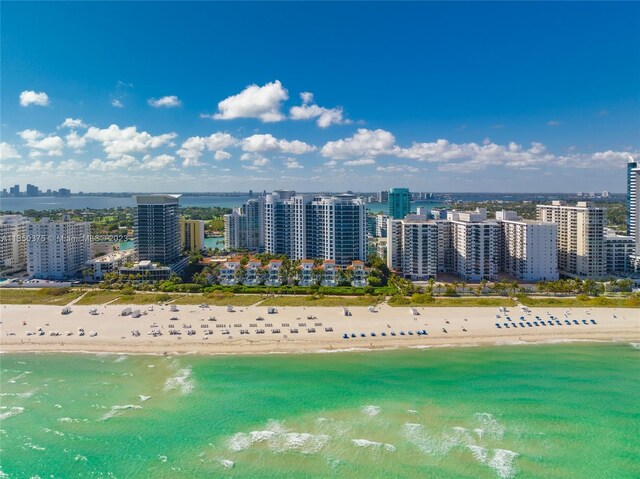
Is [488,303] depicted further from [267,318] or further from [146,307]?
[146,307]

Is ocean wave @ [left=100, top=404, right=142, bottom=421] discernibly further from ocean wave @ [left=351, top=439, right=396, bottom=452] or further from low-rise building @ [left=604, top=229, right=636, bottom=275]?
low-rise building @ [left=604, top=229, right=636, bottom=275]

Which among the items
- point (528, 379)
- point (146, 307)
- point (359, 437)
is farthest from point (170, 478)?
point (146, 307)

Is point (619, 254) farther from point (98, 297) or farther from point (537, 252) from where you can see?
point (98, 297)

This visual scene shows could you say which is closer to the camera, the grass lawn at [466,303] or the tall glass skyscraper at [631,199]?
the grass lawn at [466,303]

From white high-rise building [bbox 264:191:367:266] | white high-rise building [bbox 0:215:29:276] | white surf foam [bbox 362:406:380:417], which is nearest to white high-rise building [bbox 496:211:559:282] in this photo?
white high-rise building [bbox 264:191:367:266]

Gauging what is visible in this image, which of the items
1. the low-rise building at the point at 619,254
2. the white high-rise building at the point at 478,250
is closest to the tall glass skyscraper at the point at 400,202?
the white high-rise building at the point at 478,250

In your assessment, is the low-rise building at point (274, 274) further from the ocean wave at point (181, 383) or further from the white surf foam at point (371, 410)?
the white surf foam at point (371, 410)
